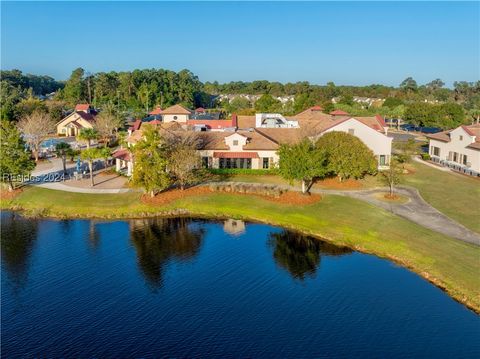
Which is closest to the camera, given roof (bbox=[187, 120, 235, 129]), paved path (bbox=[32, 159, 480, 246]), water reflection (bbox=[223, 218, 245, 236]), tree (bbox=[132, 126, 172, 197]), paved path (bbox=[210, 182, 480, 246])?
paved path (bbox=[210, 182, 480, 246])

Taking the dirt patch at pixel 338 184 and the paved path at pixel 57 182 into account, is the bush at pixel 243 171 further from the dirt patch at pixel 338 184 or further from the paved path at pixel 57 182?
the paved path at pixel 57 182

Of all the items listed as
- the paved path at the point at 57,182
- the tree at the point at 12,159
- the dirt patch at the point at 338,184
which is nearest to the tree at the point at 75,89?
the paved path at the point at 57,182

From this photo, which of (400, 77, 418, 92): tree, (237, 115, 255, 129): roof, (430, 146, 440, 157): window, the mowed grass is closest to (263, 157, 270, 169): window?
the mowed grass

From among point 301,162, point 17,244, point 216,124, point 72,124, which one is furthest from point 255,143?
point 72,124

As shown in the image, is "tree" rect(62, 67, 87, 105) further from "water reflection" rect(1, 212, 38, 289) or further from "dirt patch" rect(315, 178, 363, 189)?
"dirt patch" rect(315, 178, 363, 189)

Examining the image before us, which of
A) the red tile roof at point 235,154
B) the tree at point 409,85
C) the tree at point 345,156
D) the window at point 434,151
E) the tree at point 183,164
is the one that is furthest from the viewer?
the tree at point 409,85

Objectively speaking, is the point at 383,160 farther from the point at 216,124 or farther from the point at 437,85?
the point at 437,85

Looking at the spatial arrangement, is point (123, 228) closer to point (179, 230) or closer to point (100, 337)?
point (179, 230)
